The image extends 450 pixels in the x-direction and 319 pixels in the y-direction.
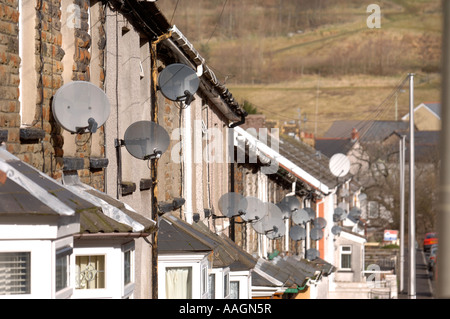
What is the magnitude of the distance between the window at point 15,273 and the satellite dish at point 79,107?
2246 millimetres

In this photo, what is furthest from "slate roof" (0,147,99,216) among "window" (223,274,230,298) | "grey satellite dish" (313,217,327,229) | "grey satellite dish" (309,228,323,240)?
"grey satellite dish" (313,217,327,229)

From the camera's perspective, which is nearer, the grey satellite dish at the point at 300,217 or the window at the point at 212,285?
the window at the point at 212,285

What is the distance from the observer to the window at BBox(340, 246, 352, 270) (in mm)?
46156

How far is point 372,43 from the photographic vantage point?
31.4 m

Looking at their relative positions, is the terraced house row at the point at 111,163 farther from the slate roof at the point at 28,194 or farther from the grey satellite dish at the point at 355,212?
the grey satellite dish at the point at 355,212

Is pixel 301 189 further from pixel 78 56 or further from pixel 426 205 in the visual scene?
pixel 426 205

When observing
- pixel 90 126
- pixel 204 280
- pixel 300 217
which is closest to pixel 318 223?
pixel 300 217

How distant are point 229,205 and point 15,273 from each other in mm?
13516

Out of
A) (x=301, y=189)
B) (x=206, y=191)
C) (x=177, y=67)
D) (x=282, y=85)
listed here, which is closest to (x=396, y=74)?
(x=301, y=189)

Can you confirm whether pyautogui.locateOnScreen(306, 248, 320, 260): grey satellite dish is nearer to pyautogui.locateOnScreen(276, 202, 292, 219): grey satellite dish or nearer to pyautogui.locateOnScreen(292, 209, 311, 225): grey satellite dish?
pyautogui.locateOnScreen(292, 209, 311, 225): grey satellite dish

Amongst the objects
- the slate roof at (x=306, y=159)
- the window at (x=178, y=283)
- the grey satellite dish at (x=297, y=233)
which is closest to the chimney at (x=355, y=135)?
the slate roof at (x=306, y=159)

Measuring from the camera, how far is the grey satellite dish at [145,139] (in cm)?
1071

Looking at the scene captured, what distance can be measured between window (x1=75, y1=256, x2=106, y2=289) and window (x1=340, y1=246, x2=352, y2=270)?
3927cm
